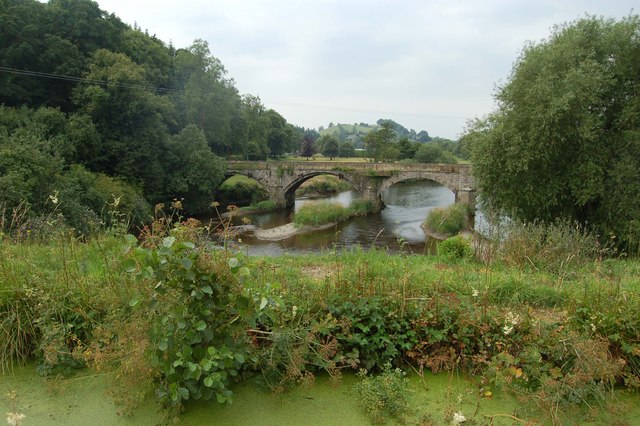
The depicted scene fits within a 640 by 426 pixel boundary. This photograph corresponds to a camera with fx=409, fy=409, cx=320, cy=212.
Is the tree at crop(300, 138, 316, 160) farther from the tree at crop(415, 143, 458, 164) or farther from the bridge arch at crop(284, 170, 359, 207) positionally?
the bridge arch at crop(284, 170, 359, 207)

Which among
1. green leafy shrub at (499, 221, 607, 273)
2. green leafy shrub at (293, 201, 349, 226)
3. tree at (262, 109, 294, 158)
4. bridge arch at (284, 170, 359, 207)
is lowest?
green leafy shrub at (293, 201, 349, 226)

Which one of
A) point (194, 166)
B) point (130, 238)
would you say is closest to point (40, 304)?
point (130, 238)

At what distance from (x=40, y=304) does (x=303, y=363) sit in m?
2.28

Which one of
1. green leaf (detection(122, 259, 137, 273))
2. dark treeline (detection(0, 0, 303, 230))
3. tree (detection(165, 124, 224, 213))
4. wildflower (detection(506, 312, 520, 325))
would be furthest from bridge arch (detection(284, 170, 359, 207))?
green leaf (detection(122, 259, 137, 273))

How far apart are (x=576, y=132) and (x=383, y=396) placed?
1433 centimetres

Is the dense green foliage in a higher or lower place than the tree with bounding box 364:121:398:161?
lower

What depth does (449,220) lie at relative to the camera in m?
24.7

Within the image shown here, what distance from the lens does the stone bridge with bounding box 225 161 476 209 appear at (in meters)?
30.2

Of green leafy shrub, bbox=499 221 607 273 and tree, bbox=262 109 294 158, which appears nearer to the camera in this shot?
green leafy shrub, bbox=499 221 607 273

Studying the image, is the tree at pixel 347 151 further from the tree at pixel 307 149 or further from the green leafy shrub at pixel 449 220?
the green leafy shrub at pixel 449 220

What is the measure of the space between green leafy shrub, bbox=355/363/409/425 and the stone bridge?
90.1 ft

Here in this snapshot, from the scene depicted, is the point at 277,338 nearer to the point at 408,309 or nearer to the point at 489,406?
the point at 408,309

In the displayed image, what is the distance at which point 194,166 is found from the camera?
29.8 metres

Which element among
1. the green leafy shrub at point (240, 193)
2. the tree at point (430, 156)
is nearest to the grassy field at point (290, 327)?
the green leafy shrub at point (240, 193)
